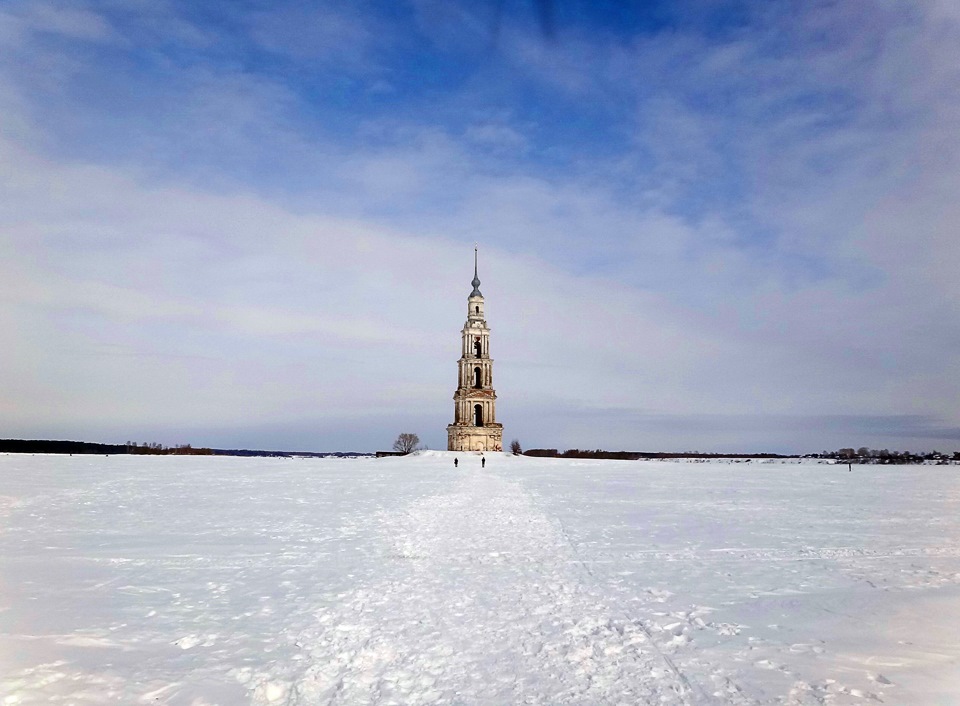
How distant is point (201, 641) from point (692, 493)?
2432cm

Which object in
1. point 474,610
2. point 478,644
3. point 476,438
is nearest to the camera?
point 478,644

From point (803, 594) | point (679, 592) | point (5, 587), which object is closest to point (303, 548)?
point (5, 587)

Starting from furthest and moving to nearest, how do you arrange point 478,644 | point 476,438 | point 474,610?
point 476,438 → point 474,610 → point 478,644

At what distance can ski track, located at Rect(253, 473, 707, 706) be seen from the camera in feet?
19.9

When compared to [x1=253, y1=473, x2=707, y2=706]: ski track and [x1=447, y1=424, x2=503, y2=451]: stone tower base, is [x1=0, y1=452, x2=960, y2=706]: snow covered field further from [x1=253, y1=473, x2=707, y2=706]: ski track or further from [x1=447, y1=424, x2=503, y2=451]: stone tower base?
[x1=447, y1=424, x2=503, y2=451]: stone tower base

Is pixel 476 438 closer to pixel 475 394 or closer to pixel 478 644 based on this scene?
pixel 475 394

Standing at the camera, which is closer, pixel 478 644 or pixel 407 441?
pixel 478 644

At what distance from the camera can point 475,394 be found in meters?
111

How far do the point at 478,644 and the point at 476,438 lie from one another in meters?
99.2

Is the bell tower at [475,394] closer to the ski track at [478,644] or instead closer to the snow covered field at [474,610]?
the snow covered field at [474,610]

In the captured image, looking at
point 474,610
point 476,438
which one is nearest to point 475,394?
point 476,438

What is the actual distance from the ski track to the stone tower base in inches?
3689

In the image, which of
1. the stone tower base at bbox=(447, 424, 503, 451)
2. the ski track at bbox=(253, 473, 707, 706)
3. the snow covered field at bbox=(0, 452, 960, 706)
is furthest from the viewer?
the stone tower base at bbox=(447, 424, 503, 451)

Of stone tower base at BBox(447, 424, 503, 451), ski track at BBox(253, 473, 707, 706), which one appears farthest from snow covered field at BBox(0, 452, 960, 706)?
stone tower base at BBox(447, 424, 503, 451)
